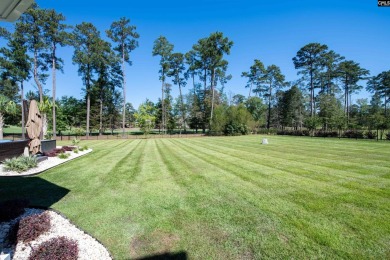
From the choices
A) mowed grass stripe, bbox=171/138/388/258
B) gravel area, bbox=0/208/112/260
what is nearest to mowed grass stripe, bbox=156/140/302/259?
mowed grass stripe, bbox=171/138/388/258

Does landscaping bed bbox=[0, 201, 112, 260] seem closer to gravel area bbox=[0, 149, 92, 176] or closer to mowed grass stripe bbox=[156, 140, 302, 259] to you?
mowed grass stripe bbox=[156, 140, 302, 259]

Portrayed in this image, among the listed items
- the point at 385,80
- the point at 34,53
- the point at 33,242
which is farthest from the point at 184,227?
the point at 385,80

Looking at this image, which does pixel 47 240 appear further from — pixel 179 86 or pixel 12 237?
pixel 179 86

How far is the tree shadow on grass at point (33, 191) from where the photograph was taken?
16.5ft

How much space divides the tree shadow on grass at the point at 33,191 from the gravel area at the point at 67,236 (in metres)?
1.12

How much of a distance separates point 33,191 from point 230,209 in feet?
18.4

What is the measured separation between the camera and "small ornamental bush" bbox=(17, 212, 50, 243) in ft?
10.8

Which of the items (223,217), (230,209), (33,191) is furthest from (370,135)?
(33,191)

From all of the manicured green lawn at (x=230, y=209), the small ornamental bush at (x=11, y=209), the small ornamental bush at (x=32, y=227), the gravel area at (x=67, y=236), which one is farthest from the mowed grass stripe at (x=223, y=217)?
the small ornamental bush at (x=11, y=209)

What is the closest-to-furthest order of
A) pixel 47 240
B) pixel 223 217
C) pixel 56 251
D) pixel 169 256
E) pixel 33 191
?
pixel 56 251
pixel 169 256
pixel 47 240
pixel 223 217
pixel 33 191

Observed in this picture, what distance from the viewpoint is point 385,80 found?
44062 mm

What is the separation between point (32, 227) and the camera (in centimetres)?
343

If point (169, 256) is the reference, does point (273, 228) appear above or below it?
above

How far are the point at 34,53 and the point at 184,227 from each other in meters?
34.8
